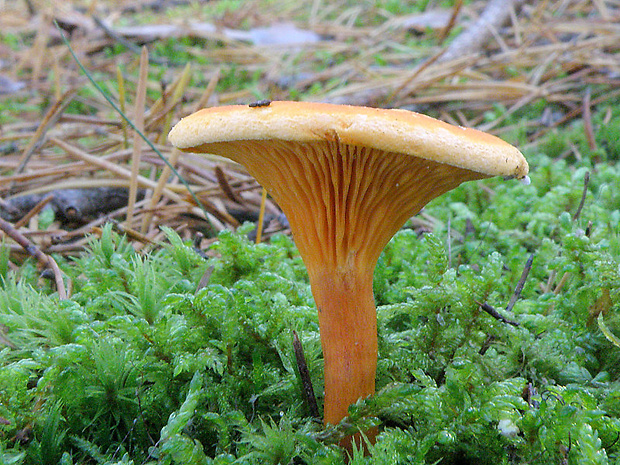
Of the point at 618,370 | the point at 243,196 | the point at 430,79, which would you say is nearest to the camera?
the point at 618,370

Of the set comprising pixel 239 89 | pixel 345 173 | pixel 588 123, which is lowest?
pixel 345 173

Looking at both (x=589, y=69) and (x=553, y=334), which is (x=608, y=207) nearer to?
(x=553, y=334)

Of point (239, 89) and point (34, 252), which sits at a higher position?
point (239, 89)

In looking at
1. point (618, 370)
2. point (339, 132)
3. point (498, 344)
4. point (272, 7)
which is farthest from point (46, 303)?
point (272, 7)

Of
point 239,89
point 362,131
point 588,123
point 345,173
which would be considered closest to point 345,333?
point 345,173

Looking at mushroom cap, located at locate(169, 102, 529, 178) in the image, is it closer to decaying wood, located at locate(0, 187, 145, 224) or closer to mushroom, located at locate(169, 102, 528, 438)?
mushroom, located at locate(169, 102, 528, 438)

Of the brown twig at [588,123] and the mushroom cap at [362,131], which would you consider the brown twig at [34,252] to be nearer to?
the mushroom cap at [362,131]

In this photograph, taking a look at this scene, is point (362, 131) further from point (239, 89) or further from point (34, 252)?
point (239, 89)

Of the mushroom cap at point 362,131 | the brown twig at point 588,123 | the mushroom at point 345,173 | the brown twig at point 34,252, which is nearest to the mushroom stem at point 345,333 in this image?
the mushroom at point 345,173
